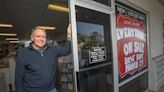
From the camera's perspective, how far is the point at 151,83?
4.89 meters

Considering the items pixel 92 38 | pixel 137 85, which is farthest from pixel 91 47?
pixel 137 85

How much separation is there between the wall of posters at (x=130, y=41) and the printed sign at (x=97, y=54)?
0.60 m

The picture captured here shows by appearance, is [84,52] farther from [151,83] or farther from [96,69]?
[151,83]

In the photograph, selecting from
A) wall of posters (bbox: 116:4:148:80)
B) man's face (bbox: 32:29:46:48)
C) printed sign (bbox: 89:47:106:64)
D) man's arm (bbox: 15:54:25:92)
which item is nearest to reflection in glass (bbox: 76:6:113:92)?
printed sign (bbox: 89:47:106:64)

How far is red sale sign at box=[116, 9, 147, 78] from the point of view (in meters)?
3.35

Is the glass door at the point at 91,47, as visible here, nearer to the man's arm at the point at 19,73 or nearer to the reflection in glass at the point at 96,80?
the reflection in glass at the point at 96,80

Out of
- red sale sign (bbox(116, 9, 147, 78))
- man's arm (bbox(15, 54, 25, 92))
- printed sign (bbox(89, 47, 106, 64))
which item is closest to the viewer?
man's arm (bbox(15, 54, 25, 92))

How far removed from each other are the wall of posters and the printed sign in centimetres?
60

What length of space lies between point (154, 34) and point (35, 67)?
451 cm

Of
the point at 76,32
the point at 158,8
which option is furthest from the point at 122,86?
the point at 158,8

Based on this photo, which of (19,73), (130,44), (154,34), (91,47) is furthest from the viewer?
(154,34)

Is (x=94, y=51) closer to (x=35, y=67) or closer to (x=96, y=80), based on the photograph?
(x=96, y=80)

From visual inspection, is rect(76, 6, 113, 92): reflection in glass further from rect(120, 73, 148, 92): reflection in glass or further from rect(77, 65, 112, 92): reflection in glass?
rect(120, 73, 148, 92): reflection in glass

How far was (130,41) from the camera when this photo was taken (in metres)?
3.78
